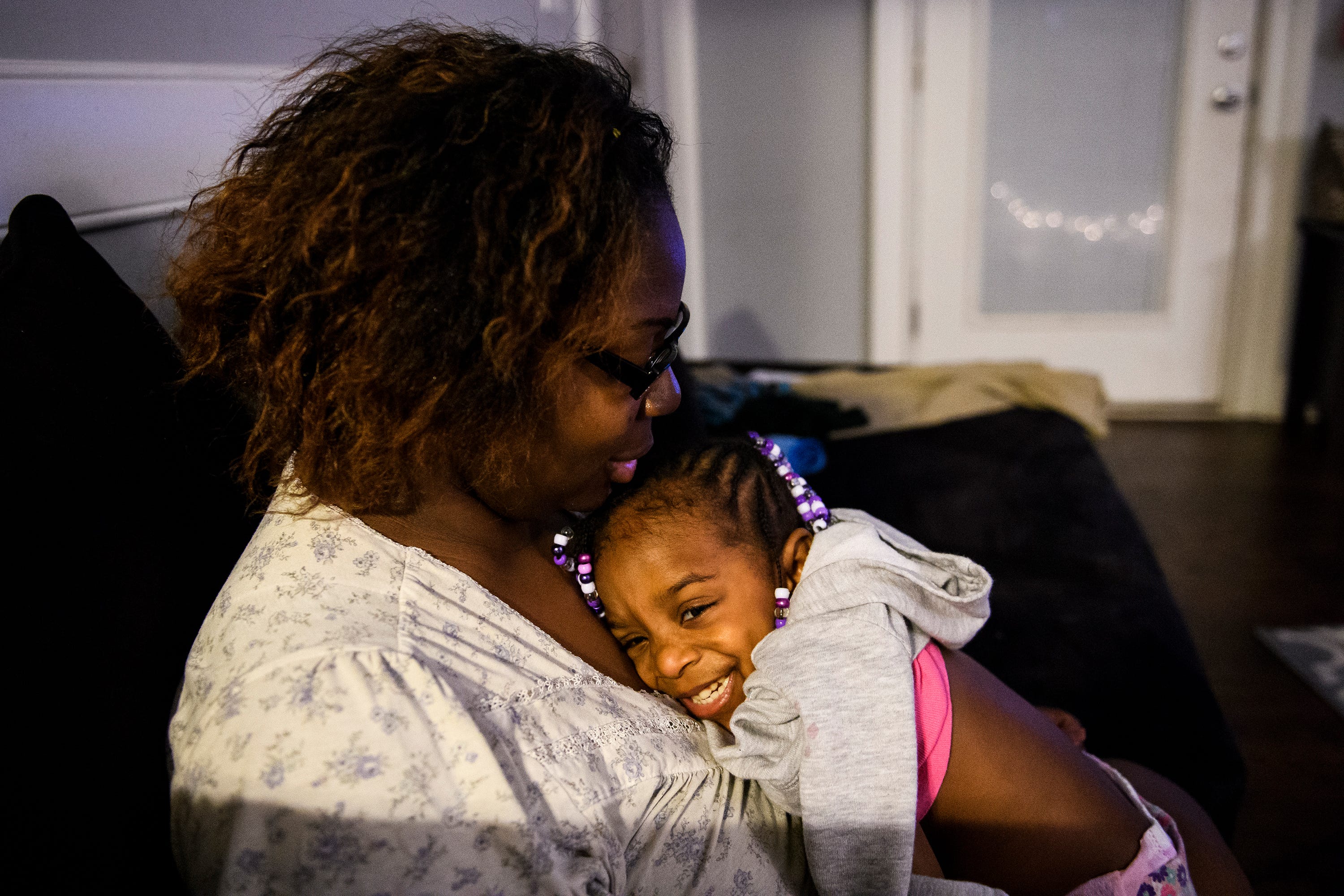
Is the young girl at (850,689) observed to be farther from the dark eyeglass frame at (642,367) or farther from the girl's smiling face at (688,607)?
the dark eyeglass frame at (642,367)

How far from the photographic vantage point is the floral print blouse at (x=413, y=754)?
2.22 ft

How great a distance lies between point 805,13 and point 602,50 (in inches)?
136

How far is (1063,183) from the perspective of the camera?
415cm

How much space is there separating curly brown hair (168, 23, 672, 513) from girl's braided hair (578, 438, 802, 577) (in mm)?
242

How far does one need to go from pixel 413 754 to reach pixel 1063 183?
13.7 feet

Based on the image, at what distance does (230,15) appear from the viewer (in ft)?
4.66

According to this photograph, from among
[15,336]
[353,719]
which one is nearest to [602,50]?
[15,336]

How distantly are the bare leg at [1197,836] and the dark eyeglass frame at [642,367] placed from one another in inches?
33.1

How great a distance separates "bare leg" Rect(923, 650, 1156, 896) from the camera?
40.8 inches

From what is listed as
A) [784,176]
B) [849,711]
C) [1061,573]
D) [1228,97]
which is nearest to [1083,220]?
[1228,97]

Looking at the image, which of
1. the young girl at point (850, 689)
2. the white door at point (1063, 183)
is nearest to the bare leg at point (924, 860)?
the young girl at point (850, 689)

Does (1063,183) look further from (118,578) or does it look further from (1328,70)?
(118,578)

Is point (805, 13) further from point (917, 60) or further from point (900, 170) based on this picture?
point (900, 170)

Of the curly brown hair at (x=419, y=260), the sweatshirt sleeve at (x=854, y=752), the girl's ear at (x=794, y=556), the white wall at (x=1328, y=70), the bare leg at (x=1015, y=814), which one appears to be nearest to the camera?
the curly brown hair at (x=419, y=260)
